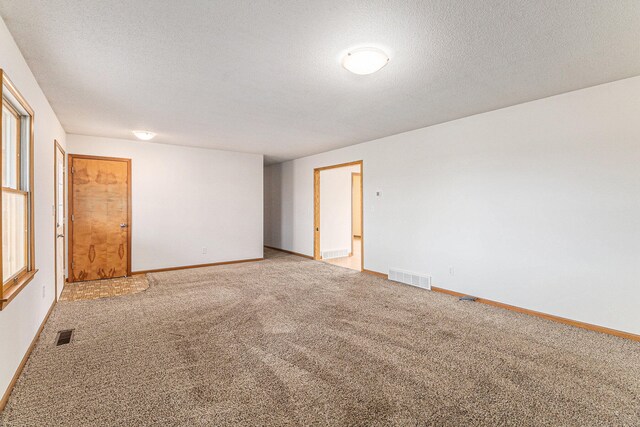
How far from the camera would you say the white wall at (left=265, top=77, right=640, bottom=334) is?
2.98m

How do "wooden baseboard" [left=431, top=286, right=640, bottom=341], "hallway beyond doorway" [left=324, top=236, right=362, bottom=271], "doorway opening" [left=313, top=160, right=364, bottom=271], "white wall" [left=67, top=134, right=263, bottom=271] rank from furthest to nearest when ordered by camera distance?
"doorway opening" [left=313, top=160, right=364, bottom=271]
"hallway beyond doorway" [left=324, top=236, right=362, bottom=271]
"white wall" [left=67, top=134, right=263, bottom=271]
"wooden baseboard" [left=431, top=286, right=640, bottom=341]

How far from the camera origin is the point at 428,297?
13.9 feet

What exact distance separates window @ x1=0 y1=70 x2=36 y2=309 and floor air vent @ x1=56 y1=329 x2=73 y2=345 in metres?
0.70

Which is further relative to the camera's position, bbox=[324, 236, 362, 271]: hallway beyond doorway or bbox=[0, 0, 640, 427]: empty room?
bbox=[324, 236, 362, 271]: hallway beyond doorway

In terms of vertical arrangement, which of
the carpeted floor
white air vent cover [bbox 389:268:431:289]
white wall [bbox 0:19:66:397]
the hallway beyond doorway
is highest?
white wall [bbox 0:19:66:397]

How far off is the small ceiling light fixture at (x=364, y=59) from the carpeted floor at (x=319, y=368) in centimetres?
234

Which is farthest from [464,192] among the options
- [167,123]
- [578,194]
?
[167,123]

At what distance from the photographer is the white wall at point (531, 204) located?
117 inches

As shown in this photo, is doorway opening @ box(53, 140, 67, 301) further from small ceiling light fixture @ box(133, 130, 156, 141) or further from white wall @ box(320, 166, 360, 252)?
white wall @ box(320, 166, 360, 252)

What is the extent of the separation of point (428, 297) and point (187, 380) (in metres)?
3.19

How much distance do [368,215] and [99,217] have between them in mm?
4709

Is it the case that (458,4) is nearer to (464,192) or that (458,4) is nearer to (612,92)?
(612,92)

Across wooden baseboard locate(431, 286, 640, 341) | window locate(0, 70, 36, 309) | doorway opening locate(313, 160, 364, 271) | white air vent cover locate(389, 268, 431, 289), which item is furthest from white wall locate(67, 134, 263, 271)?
wooden baseboard locate(431, 286, 640, 341)

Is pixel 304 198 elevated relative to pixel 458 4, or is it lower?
lower
